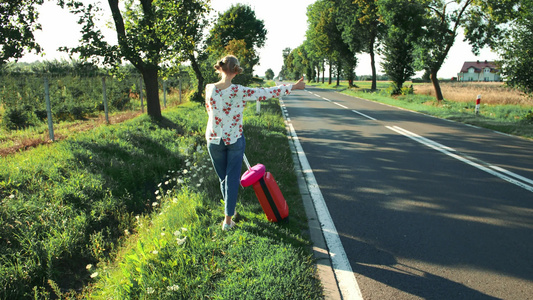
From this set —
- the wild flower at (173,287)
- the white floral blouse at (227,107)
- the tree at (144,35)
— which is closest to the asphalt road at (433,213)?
the wild flower at (173,287)

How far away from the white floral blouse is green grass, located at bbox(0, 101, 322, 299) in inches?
39.3

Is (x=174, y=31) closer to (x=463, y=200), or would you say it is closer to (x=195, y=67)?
(x=463, y=200)

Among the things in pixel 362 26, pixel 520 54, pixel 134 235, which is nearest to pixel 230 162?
pixel 134 235

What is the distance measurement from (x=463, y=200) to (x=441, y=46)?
20.8m

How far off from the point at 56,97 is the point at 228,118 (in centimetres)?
1395

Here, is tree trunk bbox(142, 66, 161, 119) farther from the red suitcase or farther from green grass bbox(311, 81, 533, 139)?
green grass bbox(311, 81, 533, 139)

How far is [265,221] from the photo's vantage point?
3.88 meters

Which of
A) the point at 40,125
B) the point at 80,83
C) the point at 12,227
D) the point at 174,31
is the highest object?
the point at 174,31

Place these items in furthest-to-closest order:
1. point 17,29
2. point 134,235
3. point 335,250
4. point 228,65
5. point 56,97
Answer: point 56,97 < point 17,29 < point 134,235 < point 228,65 < point 335,250

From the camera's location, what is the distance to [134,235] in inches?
173

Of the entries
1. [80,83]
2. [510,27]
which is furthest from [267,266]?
[80,83]

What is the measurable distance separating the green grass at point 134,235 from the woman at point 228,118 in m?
0.49

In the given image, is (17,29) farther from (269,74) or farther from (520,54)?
(269,74)

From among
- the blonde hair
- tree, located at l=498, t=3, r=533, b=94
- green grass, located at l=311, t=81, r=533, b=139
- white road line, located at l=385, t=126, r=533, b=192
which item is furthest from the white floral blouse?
tree, located at l=498, t=3, r=533, b=94
